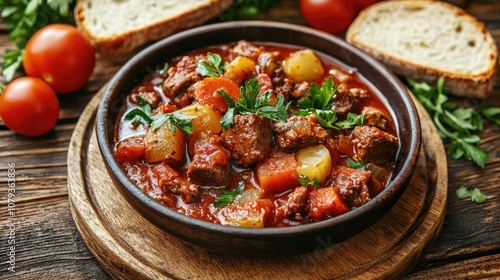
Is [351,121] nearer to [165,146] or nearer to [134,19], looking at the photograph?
[165,146]

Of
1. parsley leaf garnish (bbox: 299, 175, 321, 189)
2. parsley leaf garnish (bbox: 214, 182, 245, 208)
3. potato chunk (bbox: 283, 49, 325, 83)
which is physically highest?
potato chunk (bbox: 283, 49, 325, 83)

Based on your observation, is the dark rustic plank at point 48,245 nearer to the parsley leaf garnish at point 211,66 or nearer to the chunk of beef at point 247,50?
the parsley leaf garnish at point 211,66

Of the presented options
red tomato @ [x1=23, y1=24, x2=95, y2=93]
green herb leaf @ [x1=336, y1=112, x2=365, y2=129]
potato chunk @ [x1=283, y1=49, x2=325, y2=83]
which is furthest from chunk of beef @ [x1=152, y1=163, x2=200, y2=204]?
red tomato @ [x1=23, y1=24, x2=95, y2=93]

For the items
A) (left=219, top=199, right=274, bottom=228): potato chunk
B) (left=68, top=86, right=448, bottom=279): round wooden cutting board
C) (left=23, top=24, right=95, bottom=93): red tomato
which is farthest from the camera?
(left=23, top=24, right=95, bottom=93): red tomato

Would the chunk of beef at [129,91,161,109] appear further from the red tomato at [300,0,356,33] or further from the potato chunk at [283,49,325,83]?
the red tomato at [300,0,356,33]


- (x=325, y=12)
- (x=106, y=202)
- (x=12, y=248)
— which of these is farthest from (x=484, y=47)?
(x=12, y=248)

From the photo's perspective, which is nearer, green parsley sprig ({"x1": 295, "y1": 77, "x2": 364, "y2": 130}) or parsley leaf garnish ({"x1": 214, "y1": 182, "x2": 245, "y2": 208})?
parsley leaf garnish ({"x1": 214, "y1": 182, "x2": 245, "y2": 208})

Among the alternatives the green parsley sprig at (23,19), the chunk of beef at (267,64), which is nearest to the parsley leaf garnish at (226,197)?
the chunk of beef at (267,64)
